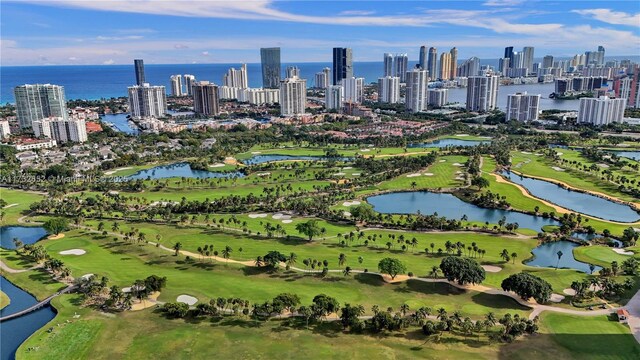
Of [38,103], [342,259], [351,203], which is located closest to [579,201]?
[351,203]

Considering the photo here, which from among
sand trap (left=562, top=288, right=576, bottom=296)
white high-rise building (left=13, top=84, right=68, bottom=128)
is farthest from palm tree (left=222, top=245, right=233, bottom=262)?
white high-rise building (left=13, top=84, right=68, bottom=128)

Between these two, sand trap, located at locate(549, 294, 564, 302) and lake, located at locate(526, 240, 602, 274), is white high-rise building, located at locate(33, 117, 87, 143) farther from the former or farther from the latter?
sand trap, located at locate(549, 294, 564, 302)

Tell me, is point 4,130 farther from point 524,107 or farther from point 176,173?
point 524,107

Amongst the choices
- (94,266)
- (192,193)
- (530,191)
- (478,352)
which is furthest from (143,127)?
(478,352)

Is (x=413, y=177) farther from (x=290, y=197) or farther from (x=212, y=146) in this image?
(x=212, y=146)

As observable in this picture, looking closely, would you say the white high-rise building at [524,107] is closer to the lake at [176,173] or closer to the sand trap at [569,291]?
the lake at [176,173]
